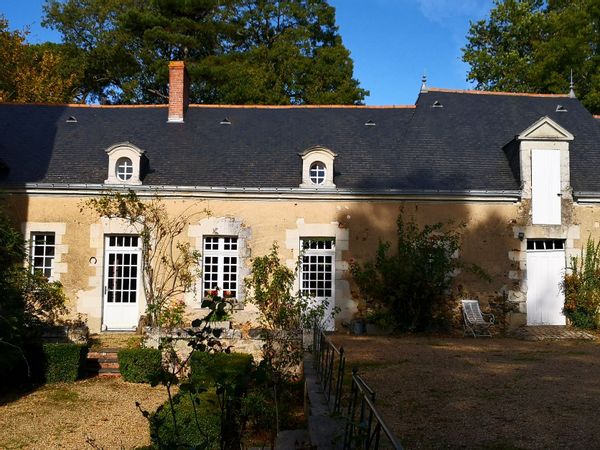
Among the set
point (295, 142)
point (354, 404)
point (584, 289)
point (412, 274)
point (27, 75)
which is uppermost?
point (27, 75)

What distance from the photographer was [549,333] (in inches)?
461

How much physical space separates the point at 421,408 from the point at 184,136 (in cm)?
1045

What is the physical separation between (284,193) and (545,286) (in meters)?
6.23

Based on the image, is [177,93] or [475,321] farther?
[177,93]

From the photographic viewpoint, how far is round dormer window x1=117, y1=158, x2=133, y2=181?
41.8 ft

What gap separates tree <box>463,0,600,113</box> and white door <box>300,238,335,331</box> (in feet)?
44.2

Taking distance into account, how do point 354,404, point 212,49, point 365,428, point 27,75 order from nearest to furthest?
point 365,428, point 354,404, point 27,75, point 212,49

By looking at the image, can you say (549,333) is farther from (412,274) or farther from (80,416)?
(80,416)

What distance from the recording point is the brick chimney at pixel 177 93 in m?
15.1

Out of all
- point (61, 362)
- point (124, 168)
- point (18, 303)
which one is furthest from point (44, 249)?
point (61, 362)

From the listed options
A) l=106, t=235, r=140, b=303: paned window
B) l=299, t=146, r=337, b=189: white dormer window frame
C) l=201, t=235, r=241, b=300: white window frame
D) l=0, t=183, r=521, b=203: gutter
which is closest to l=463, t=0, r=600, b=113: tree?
l=0, t=183, r=521, b=203: gutter

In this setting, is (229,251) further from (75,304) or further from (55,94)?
(55,94)

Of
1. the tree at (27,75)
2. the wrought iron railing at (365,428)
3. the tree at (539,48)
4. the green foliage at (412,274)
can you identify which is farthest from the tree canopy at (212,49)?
the wrought iron railing at (365,428)

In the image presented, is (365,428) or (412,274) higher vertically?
(412,274)
